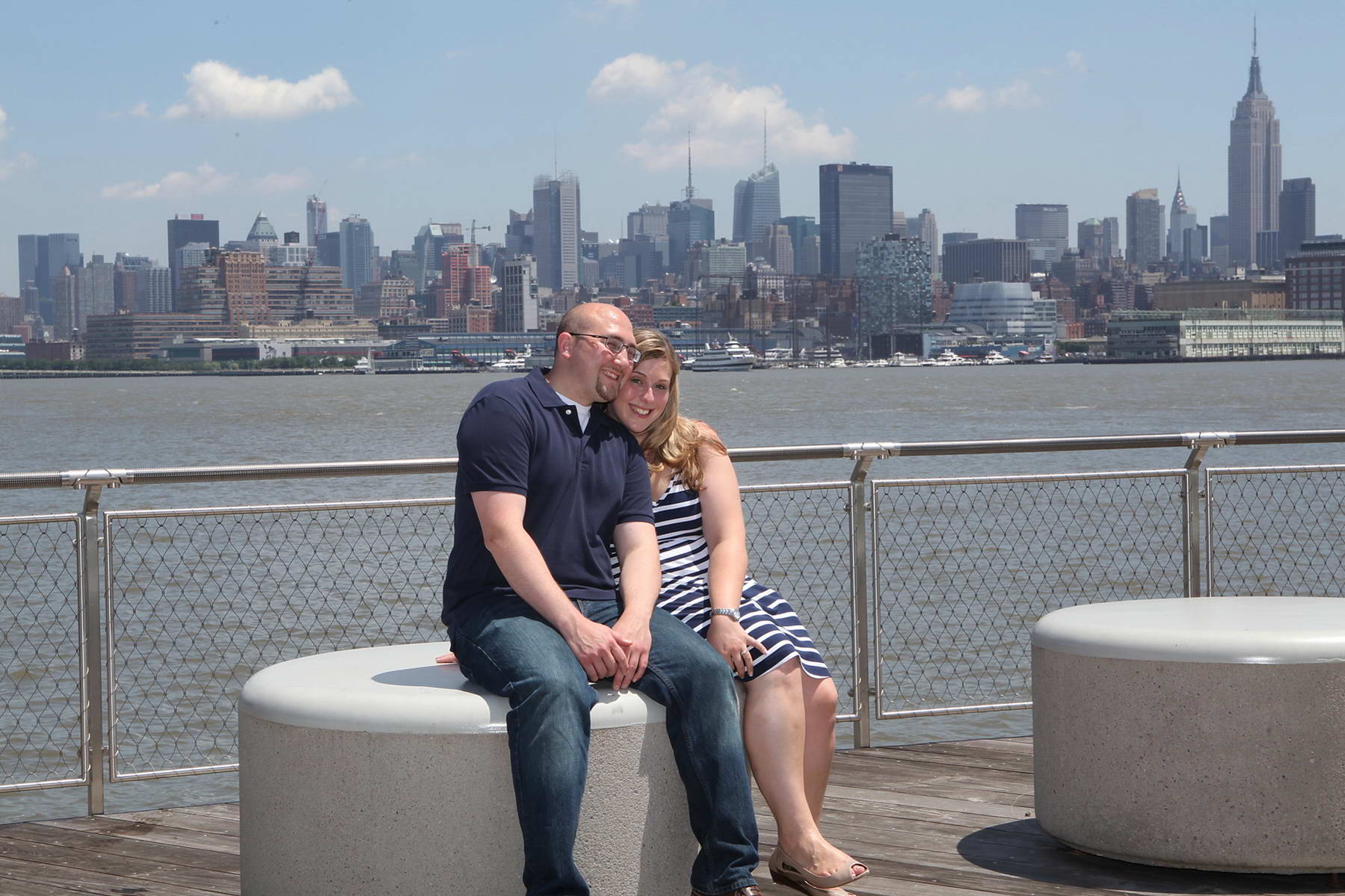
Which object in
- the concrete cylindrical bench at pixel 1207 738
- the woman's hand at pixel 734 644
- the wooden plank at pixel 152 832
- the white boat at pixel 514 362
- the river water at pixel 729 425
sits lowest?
the river water at pixel 729 425

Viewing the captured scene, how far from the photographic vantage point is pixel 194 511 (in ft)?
17.3

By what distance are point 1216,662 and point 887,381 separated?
13159 cm

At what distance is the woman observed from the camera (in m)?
4.02

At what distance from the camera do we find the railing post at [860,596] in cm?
589

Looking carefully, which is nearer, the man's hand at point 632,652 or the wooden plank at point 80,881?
the man's hand at point 632,652

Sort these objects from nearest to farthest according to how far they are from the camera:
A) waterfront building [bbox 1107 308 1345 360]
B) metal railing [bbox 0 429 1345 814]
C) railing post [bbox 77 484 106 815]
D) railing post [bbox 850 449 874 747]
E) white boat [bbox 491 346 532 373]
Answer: railing post [bbox 77 484 106 815]
metal railing [bbox 0 429 1345 814]
railing post [bbox 850 449 874 747]
waterfront building [bbox 1107 308 1345 360]
white boat [bbox 491 346 532 373]

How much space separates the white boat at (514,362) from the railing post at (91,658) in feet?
563

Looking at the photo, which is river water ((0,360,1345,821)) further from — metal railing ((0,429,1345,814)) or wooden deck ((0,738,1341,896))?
wooden deck ((0,738,1341,896))

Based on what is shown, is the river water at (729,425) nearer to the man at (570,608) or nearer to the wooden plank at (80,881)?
the man at (570,608)

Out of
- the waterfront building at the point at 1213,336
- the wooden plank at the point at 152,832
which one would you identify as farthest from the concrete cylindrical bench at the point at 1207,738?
the waterfront building at the point at 1213,336

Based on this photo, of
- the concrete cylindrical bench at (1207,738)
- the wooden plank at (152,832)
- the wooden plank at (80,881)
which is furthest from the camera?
the wooden plank at (152,832)

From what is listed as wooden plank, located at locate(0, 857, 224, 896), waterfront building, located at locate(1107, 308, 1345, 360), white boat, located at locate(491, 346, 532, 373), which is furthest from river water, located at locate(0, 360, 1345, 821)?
white boat, located at locate(491, 346, 532, 373)

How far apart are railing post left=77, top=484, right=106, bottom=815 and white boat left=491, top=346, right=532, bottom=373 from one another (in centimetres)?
17165

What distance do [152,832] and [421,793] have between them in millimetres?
1644
